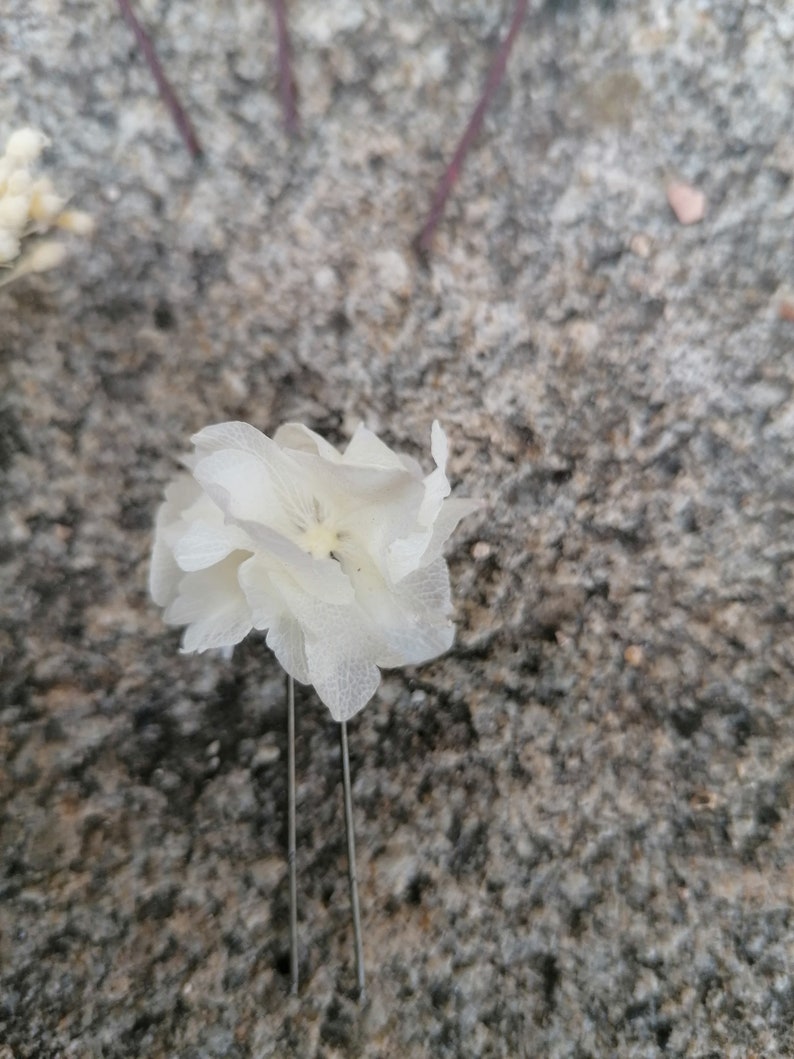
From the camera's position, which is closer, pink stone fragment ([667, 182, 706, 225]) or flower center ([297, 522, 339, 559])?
flower center ([297, 522, 339, 559])

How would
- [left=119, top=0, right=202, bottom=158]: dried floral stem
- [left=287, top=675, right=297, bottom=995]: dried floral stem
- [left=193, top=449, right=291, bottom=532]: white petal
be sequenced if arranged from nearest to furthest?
1. [left=193, top=449, right=291, bottom=532]: white petal
2. [left=287, top=675, right=297, bottom=995]: dried floral stem
3. [left=119, top=0, right=202, bottom=158]: dried floral stem

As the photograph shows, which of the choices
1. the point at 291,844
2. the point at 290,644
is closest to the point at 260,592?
the point at 290,644

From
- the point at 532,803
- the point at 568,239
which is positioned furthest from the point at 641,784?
the point at 568,239

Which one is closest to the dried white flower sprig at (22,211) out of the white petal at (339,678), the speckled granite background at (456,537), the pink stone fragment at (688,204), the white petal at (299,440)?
the speckled granite background at (456,537)

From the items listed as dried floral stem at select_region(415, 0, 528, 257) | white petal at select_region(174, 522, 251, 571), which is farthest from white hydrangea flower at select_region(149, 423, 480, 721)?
dried floral stem at select_region(415, 0, 528, 257)

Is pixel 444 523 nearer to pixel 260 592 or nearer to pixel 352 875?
pixel 260 592

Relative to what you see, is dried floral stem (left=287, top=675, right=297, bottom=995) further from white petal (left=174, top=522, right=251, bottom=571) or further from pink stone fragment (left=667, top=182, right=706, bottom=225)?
pink stone fragment (left=667, top=182, right=706, bottom=225)

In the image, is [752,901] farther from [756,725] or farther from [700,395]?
[700,395]

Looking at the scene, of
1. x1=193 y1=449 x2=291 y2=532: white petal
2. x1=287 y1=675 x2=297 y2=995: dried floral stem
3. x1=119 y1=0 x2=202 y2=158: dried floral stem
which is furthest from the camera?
x1=119 y1=0 x2=202 y2=158: dried floral stem
